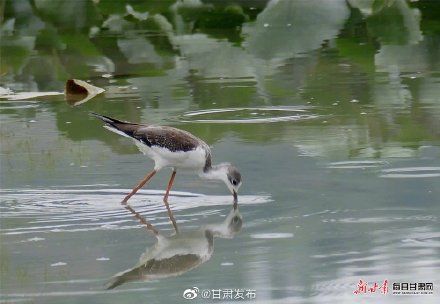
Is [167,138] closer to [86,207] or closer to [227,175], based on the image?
[227,175]

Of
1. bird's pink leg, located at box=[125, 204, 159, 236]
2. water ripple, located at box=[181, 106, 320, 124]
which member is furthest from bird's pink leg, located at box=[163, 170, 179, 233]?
water ripple, located at box=[181, 106, 320, 124]

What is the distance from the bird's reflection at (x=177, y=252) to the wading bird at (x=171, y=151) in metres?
0.60

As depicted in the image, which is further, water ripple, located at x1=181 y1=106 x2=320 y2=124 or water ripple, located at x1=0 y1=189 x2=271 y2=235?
water ripple, located at x1=181 y1=106 x2=320 y2=124

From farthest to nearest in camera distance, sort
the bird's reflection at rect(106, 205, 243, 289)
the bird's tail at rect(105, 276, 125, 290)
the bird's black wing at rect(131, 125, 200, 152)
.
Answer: the bird's black wing at rect(131, 125, 200, 152), the bird's reflection at rect(106, 205, 243, 289), the bird's tail at rect(105, 276, 125, 290)

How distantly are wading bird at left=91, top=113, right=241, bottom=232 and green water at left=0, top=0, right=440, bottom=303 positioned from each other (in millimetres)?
134

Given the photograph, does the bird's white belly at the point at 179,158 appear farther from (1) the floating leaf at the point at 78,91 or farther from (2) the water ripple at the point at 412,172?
(1) the floating leaf at the point at 78,91

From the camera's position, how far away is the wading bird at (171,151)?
25.1 feet

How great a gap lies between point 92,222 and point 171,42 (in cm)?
651

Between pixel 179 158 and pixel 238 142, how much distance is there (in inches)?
47.8

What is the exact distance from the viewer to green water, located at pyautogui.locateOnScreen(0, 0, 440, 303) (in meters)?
5.86

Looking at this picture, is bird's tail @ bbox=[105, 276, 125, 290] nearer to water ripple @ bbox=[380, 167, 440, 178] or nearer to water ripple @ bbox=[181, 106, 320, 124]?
water ripple @ bbox=[380, 167, 440, 178]

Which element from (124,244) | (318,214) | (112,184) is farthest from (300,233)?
(112,184)

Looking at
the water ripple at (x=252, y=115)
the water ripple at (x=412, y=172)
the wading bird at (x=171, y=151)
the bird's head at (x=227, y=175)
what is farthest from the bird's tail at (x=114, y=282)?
the water ripple at (x=252, y=115)

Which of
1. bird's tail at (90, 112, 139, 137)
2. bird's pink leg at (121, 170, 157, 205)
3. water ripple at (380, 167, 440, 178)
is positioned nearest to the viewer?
bird's pink leg at (121, 170, 157, 205)
